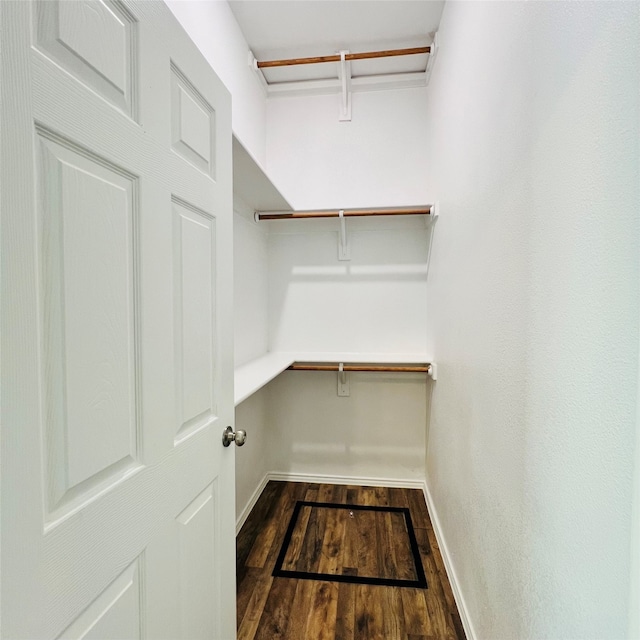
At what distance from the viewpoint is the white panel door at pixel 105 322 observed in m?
0.45

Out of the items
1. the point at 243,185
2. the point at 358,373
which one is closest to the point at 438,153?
the point at 243,185

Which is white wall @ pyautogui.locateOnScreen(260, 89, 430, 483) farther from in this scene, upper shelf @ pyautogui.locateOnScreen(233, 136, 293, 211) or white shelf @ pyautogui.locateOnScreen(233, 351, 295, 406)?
upper shelf @ pyautogui.locateOnScreen(233, 136, 293, 211)

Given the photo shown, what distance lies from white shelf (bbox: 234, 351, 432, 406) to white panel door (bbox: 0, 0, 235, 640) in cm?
82

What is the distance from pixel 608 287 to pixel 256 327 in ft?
6.47

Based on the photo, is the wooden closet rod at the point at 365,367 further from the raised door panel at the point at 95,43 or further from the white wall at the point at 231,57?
the raised door panel at the point at 95,43

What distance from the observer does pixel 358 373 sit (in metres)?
2.51

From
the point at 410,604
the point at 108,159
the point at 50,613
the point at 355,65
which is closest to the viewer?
the point at 50,613

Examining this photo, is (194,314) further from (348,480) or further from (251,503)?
(348,480)

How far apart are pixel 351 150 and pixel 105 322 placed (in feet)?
7.39

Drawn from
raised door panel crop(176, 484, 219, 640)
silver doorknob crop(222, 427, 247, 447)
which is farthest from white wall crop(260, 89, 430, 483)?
raised door panel crop(176, 484, 219, 640)

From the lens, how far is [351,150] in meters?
2.42

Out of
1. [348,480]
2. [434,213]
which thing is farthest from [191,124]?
[348,480]

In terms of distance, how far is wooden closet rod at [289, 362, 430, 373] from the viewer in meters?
2.20

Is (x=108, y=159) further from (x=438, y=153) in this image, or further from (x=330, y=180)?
(x=330, y=180)
